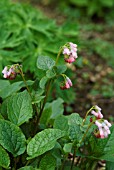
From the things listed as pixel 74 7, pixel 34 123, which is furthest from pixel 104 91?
A: pixel 74 7

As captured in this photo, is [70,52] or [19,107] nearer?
[70,52]

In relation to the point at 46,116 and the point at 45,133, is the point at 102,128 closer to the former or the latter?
the point at 45,133

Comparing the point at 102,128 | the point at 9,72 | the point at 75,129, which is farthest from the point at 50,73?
the point at 102,128

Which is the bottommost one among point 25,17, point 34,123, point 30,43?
point 34,123

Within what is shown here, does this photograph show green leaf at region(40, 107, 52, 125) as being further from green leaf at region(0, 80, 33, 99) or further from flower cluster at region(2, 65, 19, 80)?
flower cluster at region(2, 65, 19, 80)

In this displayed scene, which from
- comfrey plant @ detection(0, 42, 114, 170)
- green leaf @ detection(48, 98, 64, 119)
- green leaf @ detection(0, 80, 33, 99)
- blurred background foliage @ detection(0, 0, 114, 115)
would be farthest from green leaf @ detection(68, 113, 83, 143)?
blurred background foliage @ detection(0, 0, 114, 115)

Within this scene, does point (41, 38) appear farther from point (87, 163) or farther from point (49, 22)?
point (87, 163)

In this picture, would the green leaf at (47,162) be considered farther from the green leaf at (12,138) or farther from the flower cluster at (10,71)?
the flower cluster at (10,71)
